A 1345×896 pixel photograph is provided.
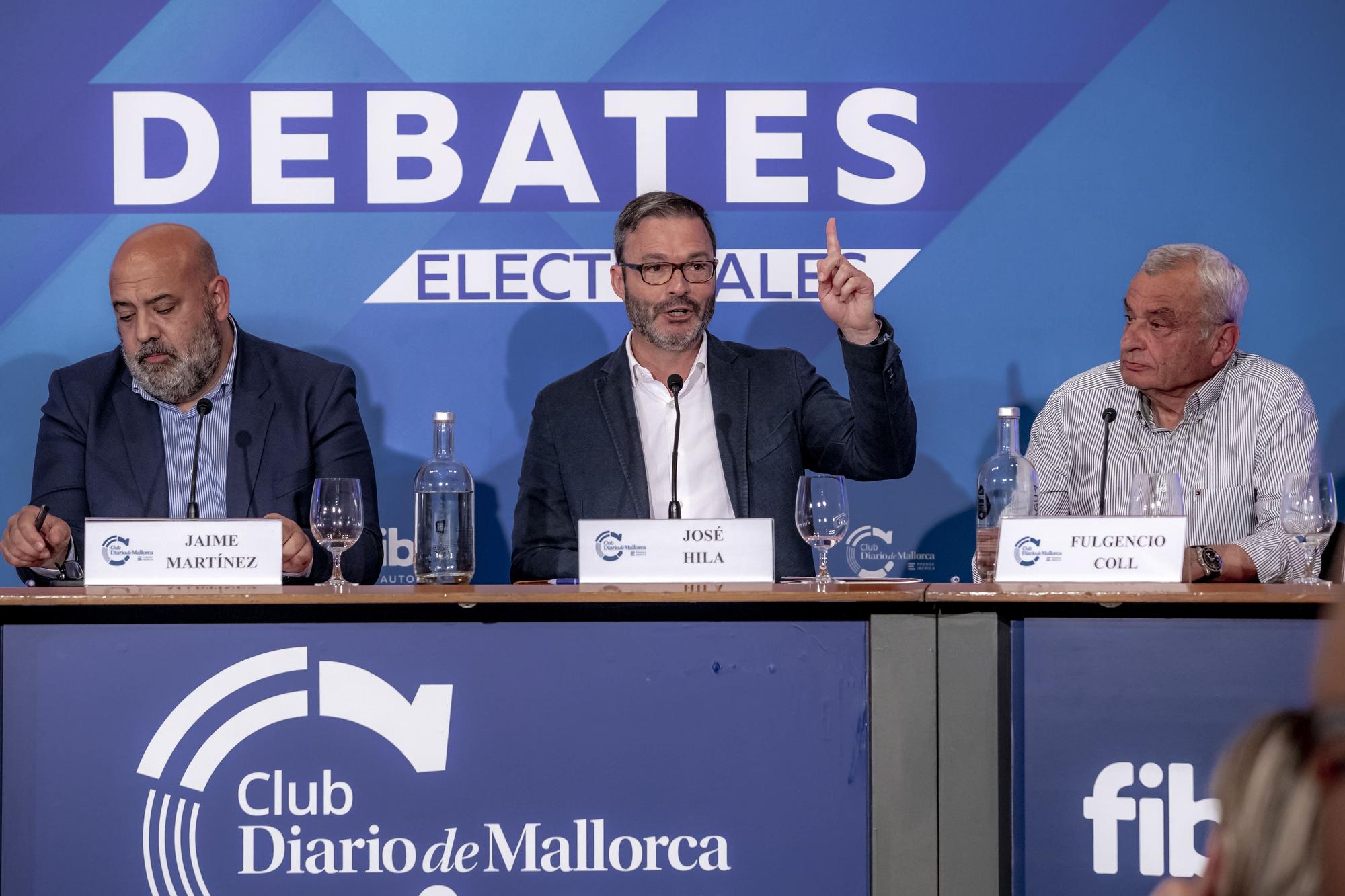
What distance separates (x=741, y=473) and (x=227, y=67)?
75.1 inches

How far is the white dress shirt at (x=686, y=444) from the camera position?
316 centimetres

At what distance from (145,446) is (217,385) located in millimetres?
222

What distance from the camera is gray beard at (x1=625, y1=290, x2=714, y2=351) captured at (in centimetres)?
318

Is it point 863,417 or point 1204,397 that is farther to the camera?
point 1204,397

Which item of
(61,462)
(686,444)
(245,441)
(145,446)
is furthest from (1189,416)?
(61,462)

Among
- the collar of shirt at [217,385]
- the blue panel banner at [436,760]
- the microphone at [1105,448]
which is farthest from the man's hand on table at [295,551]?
the microphone at [1105,448]

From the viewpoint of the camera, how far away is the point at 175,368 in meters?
3.14

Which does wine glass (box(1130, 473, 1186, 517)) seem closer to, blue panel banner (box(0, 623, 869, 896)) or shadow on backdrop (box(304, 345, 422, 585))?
blue panel banner (box(0, 623, 869, 896))

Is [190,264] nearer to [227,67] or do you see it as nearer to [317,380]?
[317,380]

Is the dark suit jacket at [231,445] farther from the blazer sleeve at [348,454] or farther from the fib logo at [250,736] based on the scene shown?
the fib logo at [250,736]

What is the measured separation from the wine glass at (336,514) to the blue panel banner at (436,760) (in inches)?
10.9

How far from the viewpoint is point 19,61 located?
12.4 ft

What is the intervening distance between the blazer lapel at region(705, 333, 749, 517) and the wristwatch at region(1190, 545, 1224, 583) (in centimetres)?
97

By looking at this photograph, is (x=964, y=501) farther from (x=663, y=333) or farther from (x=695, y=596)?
(x=695, y=596)
